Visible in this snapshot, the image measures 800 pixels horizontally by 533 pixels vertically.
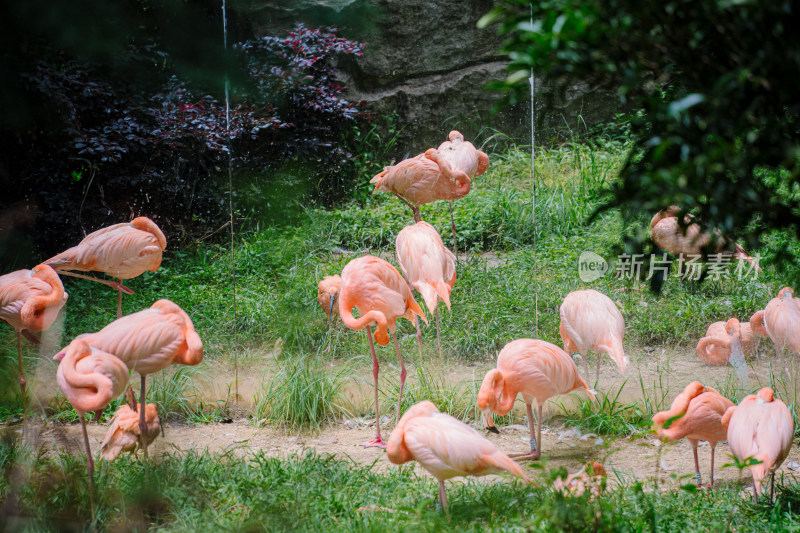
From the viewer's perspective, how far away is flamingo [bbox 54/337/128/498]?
86.9 inches

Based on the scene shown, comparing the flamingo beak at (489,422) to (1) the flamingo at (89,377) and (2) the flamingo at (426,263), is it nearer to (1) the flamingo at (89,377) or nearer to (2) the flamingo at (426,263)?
(2) the flamingo at (426,263)

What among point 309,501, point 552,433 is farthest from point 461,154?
point 309,501

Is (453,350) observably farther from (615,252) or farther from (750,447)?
(615,252)

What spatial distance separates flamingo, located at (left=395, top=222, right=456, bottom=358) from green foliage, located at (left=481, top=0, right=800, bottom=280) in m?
2.18

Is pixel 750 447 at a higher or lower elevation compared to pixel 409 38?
lower

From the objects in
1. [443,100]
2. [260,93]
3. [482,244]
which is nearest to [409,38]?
[443,100]

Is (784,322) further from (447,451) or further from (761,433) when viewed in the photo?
(447,451)

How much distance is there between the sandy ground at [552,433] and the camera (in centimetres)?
293

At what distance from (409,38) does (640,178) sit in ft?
9.22

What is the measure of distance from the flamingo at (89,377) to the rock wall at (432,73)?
6.56 feet

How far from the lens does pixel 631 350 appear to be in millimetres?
3578

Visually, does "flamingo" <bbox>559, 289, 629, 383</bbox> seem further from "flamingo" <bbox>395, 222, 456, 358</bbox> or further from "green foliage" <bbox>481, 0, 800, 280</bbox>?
"green foliage" <bbox>481, 0, 800, 280</bbox>

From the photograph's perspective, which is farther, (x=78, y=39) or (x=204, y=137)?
(x=204, y=137)

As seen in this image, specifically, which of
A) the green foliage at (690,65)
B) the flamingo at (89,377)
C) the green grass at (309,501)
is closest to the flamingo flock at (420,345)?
the flamingo at (89,377)
